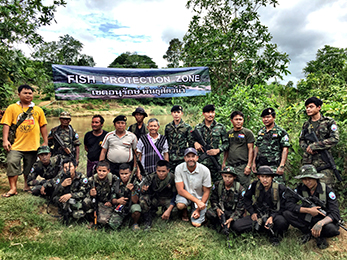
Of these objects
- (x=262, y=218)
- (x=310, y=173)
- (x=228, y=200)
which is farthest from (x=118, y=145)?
(x=310, y=173)

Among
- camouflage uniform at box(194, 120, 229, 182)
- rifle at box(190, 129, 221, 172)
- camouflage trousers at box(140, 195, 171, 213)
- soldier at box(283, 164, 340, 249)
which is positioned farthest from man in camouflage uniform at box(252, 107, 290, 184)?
camouflage trousers at box(140, 195, 171, 213)

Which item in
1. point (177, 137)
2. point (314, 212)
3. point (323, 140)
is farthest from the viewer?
point (177, 137)

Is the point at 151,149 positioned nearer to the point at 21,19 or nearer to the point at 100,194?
the point at 100,194

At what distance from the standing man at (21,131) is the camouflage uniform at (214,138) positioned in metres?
2.81

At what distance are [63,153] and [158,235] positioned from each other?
2424 millimetres

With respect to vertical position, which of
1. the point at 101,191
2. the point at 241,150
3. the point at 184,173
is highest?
the point at 241,150

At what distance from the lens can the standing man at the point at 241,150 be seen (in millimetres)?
3846

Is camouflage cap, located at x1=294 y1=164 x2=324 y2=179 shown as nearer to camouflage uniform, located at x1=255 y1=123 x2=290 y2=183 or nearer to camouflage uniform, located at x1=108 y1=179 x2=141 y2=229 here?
camouflage uniform, located at x1=255 y1=123 x2=290 y2=183

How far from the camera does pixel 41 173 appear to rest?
402 centimetres

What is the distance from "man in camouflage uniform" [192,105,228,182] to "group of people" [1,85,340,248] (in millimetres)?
17

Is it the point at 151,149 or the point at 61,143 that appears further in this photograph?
the point at 61,143

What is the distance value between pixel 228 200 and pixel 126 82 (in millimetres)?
3421

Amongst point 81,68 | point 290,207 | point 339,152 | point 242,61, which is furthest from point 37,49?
point 339,152

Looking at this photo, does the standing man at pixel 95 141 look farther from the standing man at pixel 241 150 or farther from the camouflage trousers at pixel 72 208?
the standing man at pixel 241 150
